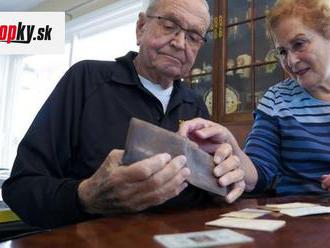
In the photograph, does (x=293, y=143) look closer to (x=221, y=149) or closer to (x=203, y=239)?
(x=221, y=149)

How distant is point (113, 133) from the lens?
1.03 meters

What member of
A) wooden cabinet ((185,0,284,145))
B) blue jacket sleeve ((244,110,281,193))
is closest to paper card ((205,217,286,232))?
blue jacket sleeve ((244,110,281,193))

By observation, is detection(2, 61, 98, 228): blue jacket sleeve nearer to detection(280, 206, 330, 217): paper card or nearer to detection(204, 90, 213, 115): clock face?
detection(280, 206, 330, 217): paper card

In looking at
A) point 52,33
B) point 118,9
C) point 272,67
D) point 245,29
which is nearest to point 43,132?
point 272,67

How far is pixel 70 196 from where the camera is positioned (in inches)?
29.6

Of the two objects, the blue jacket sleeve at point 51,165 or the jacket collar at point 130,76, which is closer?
the blue jacket sleeve at point 51,165

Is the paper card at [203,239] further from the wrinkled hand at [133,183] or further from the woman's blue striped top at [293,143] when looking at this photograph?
the woman's blue striped top at [293,143]

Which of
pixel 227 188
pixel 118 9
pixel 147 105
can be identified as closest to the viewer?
pixel 227 188

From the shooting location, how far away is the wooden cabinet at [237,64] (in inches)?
95.6

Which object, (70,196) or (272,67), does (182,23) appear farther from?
(272,67)

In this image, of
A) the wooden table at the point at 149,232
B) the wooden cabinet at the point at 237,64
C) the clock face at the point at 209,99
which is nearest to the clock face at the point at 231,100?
the wooden cabinet at the point at 237,64

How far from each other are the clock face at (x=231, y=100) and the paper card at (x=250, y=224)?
6.24 ft

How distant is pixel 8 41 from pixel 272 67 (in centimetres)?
355

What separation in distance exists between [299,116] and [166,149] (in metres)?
0.80
